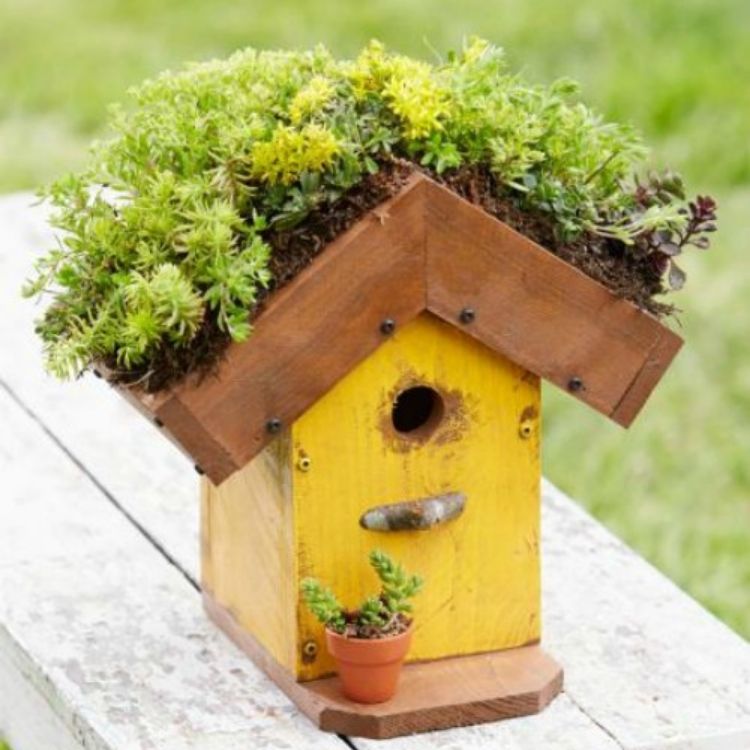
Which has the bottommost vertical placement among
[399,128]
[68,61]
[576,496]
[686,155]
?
[576,496]

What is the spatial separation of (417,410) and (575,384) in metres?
0.26

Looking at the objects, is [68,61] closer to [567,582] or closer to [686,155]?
[686,155]

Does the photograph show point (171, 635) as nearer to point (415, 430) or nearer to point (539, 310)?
point (415, 430)

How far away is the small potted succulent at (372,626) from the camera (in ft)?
10.6

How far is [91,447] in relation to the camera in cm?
438

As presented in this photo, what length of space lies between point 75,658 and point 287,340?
0.71 metres

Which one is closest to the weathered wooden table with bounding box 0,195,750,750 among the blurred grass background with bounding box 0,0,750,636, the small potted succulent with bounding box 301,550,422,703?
the small potted succulent with bounding box 301,550,422,703

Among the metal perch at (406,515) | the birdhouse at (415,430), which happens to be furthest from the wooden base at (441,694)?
the metal perch at (406,515)

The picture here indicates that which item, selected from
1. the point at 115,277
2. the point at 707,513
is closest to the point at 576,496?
the point at 707,513

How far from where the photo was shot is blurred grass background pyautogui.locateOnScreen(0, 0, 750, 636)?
5168mm

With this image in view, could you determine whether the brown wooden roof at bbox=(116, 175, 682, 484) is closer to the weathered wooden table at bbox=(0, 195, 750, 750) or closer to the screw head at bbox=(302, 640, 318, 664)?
the screw head at bbox=(302, 640, 318, 664)

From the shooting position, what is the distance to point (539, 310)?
325 centimetres

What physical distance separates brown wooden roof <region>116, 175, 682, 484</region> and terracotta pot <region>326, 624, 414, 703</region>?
12.0 inches

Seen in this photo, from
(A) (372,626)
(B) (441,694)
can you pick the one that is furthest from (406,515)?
(B) (441,694)
